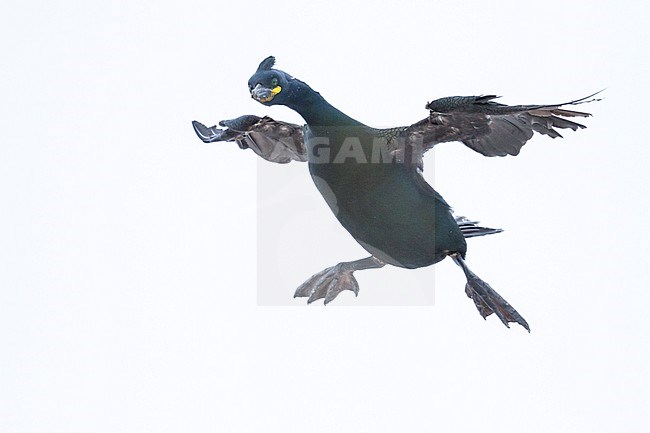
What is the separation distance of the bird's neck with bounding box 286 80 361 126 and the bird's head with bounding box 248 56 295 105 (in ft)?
0.12

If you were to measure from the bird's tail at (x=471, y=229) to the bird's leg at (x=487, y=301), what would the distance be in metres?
0.17

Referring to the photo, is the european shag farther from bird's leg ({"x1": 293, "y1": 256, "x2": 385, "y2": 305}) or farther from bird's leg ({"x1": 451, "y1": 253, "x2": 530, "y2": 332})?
bird's leg ({"x1": 293, "y1": 256, "x2": 385, "y2": 305})

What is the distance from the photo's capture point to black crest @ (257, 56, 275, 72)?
1.98 meters

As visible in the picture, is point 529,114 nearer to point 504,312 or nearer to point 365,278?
point 504,312

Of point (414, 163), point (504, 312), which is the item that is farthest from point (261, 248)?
point (504, 312)

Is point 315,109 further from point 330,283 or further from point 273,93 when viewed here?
point 330,283

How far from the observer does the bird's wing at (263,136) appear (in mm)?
2156

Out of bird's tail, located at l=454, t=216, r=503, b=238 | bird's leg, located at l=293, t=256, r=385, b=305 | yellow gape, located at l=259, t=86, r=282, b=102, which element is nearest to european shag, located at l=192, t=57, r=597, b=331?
yellow gape, located at l=259, t=86, r=282, b=102

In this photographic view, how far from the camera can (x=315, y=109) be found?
2.00 m

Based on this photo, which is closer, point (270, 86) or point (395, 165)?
point (270, 86)

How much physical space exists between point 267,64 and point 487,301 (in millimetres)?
731

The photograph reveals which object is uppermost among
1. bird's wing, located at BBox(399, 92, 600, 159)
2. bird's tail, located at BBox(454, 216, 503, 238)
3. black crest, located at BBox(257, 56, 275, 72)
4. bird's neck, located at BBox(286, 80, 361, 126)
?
black crest, located at BBox(257, 56, 275, 72)

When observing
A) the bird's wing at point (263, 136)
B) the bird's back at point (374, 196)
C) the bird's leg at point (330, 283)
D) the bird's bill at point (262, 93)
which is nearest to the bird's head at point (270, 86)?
the bird's bill at point (262, 93)

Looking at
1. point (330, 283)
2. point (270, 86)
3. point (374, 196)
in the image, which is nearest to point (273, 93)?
point (270, 86)
